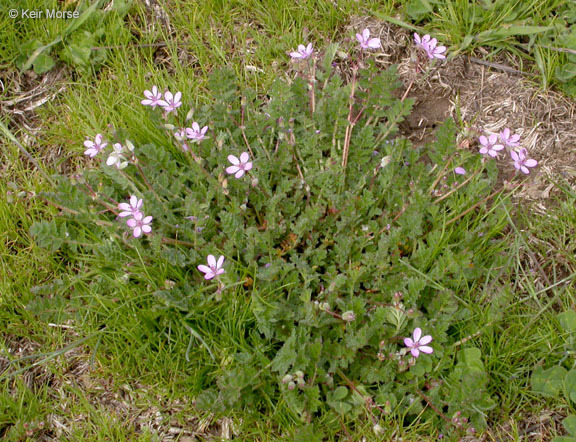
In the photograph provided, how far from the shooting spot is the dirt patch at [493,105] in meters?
3.04

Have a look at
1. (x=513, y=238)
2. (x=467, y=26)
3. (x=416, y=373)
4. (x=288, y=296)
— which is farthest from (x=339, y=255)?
(x=467, y=26)

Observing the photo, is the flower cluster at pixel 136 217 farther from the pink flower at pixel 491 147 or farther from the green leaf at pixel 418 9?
the green leaf at pixel 418 9

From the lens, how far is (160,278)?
2.57 metres

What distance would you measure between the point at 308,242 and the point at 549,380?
1.13 meters

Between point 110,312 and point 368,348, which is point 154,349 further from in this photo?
point 368,348

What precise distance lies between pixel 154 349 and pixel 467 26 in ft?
7.85

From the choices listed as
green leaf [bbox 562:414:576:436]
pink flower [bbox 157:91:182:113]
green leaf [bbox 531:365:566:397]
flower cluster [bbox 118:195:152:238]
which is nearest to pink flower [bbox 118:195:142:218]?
flower cluster [bbox 118:195:152:238]

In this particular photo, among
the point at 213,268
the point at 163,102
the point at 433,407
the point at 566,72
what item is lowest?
the point at 433,407

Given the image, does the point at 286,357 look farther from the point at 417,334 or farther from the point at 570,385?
the point at 570,385

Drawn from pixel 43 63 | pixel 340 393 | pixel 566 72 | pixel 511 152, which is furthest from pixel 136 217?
pixel 566 72

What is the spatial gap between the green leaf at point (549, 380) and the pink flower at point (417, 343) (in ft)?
1.63

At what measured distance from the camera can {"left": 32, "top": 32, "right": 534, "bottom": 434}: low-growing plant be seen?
7.63ft

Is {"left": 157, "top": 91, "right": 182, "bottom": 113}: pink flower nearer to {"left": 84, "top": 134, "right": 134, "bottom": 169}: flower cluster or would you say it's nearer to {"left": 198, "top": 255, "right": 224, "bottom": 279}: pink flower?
{"left": 84, "top": 134, "right": 134, "bottom": 169}: flower cluster

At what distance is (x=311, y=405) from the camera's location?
2.26 metres
